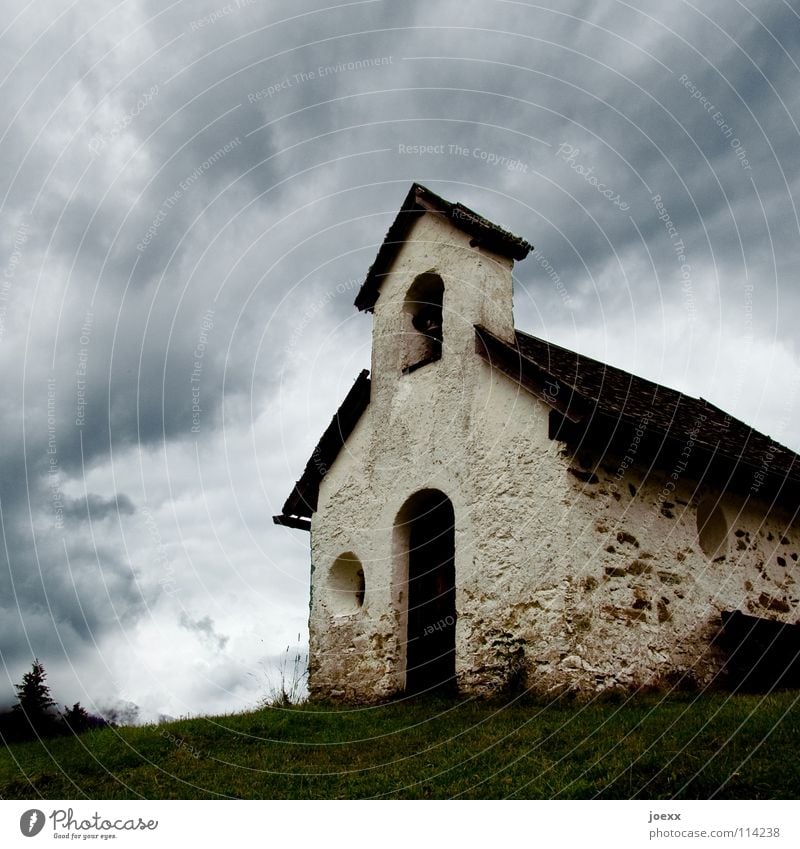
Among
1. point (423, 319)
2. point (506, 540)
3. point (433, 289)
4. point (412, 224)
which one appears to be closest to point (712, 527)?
point (506, 540)

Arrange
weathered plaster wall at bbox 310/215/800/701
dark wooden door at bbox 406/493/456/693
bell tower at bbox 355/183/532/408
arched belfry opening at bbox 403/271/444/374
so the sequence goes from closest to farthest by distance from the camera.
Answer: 1. weathered plaster wall at bbox 310/215/800/701
2. dark wooden door at bbox 406/493/456/693
3. bell tower at bbox 355/183/532/408
4. arched belfry opening at bbox 403/271/444/374

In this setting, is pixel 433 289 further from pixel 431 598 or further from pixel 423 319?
pixel 431 598

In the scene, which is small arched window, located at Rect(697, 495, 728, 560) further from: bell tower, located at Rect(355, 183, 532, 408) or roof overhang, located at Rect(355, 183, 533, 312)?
roof overhang, located at Rect(355, 183, 533, 312)

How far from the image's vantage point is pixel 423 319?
1345cm

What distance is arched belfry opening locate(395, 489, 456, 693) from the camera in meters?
10.9

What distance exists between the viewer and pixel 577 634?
8.85m

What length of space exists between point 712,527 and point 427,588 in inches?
186

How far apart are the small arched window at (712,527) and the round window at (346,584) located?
5.74 metres

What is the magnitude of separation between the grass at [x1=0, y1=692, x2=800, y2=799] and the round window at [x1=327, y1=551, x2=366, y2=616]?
2931mm

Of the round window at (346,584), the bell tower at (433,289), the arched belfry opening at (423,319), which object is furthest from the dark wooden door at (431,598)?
the arched belfry opening at (423,319)

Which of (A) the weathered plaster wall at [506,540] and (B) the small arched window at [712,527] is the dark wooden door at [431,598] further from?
(B) the small arched window at [712,527]

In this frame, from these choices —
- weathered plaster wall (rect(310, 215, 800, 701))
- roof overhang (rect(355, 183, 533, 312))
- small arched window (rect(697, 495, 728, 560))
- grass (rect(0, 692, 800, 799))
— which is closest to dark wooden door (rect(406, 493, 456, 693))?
weathered plaster wall (rect(310, 215, 800, 701))

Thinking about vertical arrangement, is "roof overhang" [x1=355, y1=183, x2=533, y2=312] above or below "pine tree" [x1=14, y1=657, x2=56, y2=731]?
above

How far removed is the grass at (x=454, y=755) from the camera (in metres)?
5.56
